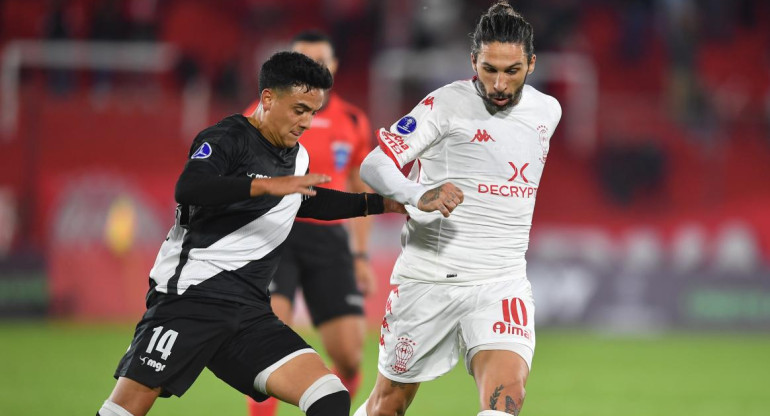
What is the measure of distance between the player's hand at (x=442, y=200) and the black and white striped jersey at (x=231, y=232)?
69 centimetres

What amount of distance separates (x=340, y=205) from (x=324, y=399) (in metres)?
0.99

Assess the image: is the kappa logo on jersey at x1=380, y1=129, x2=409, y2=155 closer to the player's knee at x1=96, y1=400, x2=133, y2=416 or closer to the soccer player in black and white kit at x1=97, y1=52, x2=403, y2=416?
the soccer player in black and white kit at x1=97, y1=52, x2=403, y2=416

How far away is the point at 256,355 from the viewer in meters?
4.84

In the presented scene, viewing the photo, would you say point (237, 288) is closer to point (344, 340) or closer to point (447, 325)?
point (447, 325)

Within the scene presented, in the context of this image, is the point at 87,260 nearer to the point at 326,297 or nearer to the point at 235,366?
the point at 326,297

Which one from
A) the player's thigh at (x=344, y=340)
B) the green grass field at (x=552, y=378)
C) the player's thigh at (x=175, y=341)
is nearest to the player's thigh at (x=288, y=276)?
the player's thigh at (x=344, y=340)

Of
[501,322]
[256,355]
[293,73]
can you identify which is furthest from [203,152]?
[501,322]

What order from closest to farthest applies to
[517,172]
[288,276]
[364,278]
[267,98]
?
1. [267,98]
2. [517,172]
3. [288,276]
4. [364,278]

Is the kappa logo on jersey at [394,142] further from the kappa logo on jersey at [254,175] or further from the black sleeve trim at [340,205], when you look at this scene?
the kappa logo on jersey at [254,175]

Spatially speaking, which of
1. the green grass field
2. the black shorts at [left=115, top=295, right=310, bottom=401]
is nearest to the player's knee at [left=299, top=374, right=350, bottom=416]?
the black shorts at [left=115, top=295, right=310, bottom=401]

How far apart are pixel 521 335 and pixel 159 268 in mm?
1756

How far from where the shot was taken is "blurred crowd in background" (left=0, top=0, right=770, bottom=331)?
13836 millimetres

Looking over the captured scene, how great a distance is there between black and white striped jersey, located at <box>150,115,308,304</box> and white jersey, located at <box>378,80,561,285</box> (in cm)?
67

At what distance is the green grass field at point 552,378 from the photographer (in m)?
8.54
